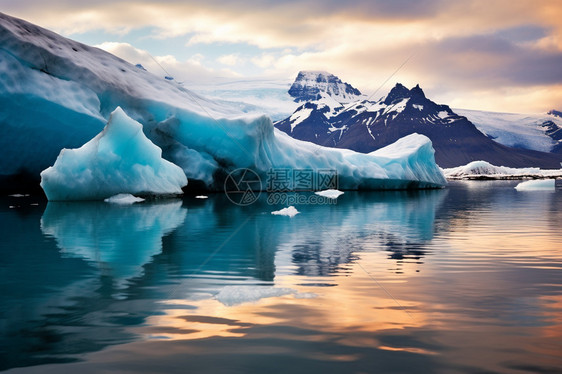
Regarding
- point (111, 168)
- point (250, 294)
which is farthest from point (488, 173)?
point (250, 294)

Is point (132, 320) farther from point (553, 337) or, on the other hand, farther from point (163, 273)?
point (553, 337)

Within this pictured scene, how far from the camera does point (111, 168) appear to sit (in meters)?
20.9

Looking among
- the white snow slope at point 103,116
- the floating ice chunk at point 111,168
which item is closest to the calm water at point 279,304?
the floating ice chunk at point 111,168

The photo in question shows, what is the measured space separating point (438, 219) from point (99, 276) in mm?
11102

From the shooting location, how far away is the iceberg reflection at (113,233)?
297 inches

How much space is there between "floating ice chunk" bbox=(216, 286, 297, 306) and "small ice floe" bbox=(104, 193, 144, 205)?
56.2 ft

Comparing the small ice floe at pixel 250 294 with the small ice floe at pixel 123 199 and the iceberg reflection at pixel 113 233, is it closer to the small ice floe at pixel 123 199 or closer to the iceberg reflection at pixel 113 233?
the iceberg reflection at pixel 113 233

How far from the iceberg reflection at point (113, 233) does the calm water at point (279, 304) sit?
0.24ft

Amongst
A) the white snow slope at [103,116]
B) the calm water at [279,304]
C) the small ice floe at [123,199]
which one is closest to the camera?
the calm water at [279,304]

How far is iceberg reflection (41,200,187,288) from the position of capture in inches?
297

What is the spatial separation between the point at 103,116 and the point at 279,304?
74.6ft

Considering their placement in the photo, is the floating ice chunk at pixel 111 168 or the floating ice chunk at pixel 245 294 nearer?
the floating ice chunk at pixel 245 294

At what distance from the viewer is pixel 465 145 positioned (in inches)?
7530

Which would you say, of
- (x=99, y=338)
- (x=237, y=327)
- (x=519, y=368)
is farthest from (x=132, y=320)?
(x=519, y=368)
